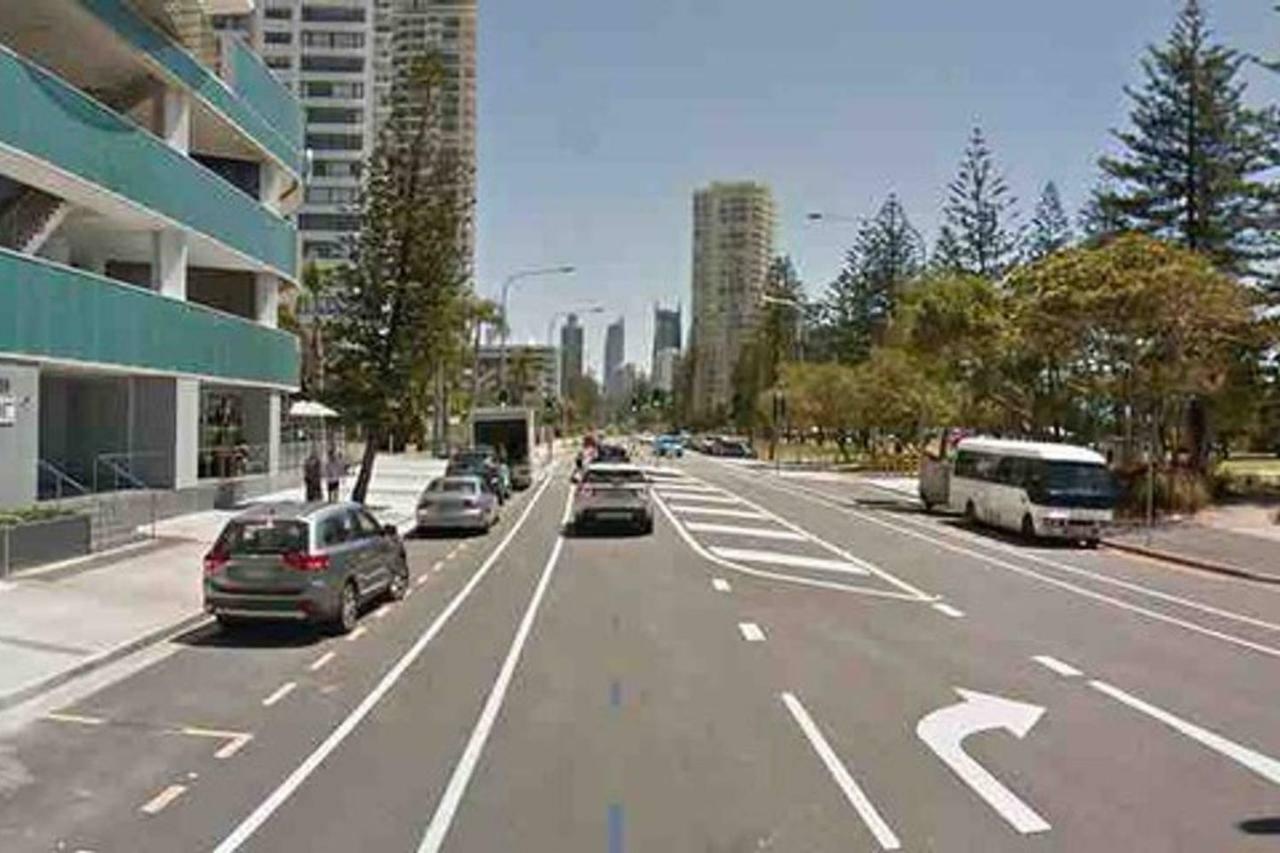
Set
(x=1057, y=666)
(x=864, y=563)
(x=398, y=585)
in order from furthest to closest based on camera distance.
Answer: (x=864, y=563) → (x=398, y=585) → (x=1057, y=666)

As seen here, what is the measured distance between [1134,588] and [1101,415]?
26071 mm

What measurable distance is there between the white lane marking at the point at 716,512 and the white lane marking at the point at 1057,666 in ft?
77.3

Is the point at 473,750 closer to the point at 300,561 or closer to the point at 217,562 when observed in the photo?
the point at 300,561

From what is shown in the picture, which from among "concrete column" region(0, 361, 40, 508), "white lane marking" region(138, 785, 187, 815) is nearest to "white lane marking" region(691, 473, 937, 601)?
"white lane marking" region(138, 785, 187, 815)

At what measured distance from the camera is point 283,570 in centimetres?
1669

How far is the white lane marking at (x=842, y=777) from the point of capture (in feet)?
27.5

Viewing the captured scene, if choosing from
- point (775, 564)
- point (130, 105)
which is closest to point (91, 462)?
point (130, 105)

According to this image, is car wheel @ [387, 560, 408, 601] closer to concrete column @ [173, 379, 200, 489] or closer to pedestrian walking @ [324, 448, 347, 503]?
concrete column @ [173, 379, 200, 489]

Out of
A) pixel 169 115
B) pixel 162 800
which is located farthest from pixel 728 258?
pixel 162 800

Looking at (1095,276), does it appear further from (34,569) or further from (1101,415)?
(34,569)

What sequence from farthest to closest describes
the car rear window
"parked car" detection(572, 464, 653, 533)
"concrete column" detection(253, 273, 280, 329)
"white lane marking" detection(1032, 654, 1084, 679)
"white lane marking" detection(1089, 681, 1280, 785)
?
"concrete column" detection(253, 273, 280, 329)
"parked car" detection(572, 464, 653, 533)
the car rear window
"white lane marking" detection(1032, 654, 1084, 679)
"white lane marking" detection(1089, 681, 1280, 785)

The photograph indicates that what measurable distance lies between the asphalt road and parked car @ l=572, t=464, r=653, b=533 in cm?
1074

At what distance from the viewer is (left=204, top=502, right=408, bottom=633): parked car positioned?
16.7 meters

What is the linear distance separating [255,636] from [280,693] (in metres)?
3.99
